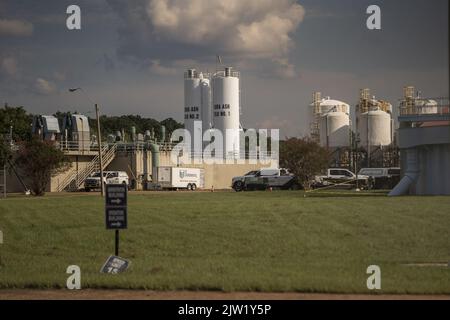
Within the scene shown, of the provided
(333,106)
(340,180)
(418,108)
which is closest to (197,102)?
(333,106)

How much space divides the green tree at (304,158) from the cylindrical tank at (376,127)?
312 inches

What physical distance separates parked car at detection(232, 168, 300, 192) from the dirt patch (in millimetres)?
45751

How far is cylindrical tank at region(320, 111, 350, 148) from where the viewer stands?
7862 cm

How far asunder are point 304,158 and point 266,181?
960cm

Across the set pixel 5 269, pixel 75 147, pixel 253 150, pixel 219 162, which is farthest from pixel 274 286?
pixel 253 150

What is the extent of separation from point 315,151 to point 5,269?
53.6 meters

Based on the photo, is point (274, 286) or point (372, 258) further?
point (372, 258)

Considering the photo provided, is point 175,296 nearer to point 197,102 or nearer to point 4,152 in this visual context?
point 4,152

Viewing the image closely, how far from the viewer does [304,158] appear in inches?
2702

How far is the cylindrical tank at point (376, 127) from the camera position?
249 feet

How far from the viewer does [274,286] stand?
556 inches

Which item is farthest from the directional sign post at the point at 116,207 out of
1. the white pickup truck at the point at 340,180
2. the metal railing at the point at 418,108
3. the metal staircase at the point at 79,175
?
the metal staircase at the point at 79,175

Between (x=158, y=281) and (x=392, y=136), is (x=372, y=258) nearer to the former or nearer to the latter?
(x=158, y=281)

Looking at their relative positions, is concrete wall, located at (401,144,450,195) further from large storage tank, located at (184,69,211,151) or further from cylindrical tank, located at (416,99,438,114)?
large storage tank, located at (184,69,211,151)
